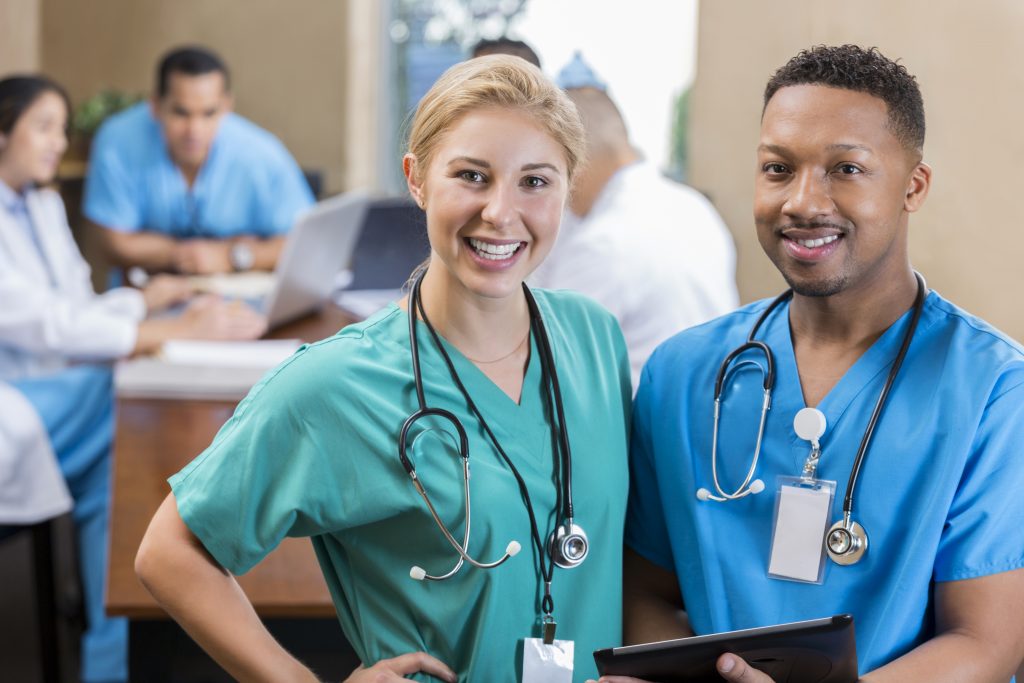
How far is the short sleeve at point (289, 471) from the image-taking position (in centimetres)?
113

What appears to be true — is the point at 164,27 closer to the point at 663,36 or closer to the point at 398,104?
the point at 398,104

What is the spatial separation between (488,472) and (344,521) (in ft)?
0.49

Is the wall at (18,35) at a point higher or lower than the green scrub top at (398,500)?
higher

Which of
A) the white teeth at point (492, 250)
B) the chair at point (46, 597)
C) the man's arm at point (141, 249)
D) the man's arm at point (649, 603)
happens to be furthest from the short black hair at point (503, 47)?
the man's arm at point (141, 249)

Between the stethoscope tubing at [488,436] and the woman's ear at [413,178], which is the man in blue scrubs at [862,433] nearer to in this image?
the stethoscope tubing at [488,436]

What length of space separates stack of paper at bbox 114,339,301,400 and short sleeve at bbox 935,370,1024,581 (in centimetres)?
133

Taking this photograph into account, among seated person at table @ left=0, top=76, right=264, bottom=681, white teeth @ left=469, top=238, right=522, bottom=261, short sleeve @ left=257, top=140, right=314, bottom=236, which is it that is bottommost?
seated person at table @ left=0, top=76, right=264, bottom=681

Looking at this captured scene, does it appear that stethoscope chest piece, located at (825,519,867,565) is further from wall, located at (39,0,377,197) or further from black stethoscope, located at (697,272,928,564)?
wall, located at (39,0,377,197)

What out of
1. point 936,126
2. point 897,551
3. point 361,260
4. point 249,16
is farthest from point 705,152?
point 249,16

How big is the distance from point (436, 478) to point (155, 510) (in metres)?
0.72

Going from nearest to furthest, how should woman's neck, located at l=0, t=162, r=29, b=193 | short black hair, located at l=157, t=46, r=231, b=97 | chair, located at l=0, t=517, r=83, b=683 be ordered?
chair, located at l=0, t=517, r=83, b=683 → woman's neck, located at l=0, t=162, r=29, b=193 → short black hair, located at l=157, t=46, r=231, b=97

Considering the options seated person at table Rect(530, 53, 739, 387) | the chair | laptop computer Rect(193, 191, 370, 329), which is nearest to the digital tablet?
seated person at table Rect(530, 53, 739, 387)

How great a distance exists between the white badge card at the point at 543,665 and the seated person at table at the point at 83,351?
5.18 ft

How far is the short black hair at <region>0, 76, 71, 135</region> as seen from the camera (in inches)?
117
